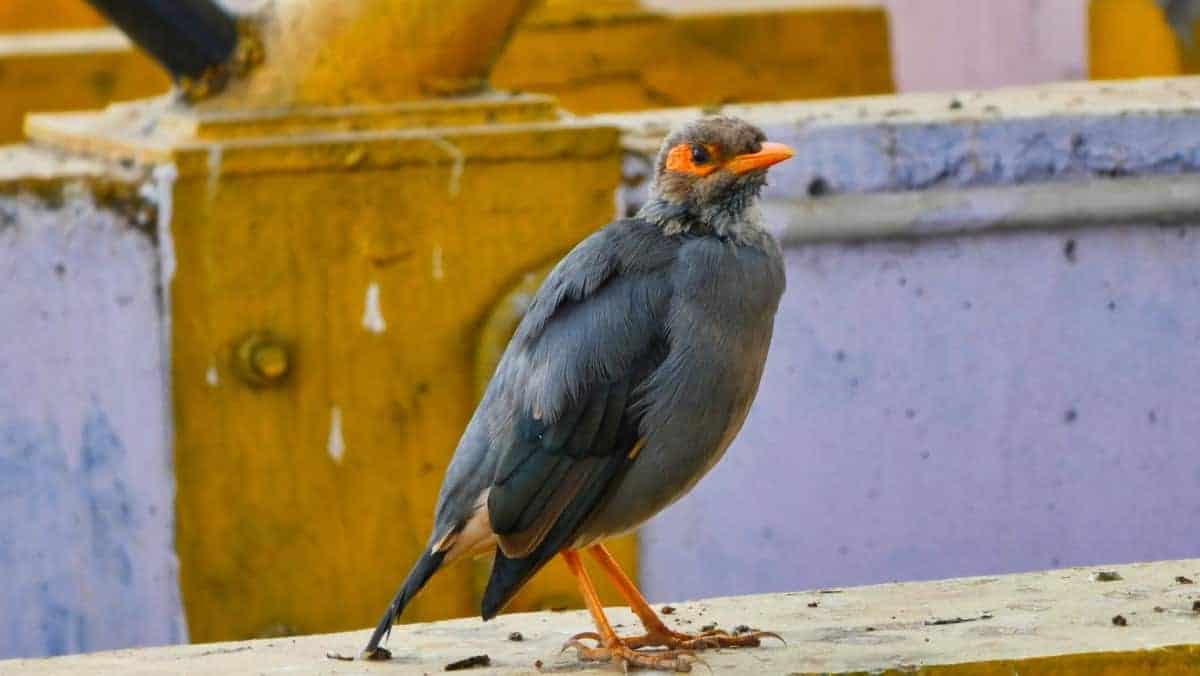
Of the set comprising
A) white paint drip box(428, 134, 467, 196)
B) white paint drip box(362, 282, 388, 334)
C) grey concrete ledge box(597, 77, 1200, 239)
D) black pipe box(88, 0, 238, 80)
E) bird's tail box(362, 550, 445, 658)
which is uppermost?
black pipe box(88, 0, 238, 80)

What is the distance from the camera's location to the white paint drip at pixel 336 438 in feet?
19.8

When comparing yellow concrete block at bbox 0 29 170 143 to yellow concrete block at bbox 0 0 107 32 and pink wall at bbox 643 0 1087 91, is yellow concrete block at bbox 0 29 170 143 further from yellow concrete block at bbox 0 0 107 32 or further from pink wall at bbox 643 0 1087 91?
pink wall at bbox 643 0 1087 91

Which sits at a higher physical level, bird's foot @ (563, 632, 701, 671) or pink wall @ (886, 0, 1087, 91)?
pink wall @ (886, 0, 1087, 91)

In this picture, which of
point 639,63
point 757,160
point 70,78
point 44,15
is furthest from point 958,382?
point 44,15

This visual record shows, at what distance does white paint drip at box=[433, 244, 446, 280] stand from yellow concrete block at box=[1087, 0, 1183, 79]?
490 centimetres

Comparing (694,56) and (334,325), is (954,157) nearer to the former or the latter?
(334,325)

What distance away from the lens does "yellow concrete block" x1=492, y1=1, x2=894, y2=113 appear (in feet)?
33.3

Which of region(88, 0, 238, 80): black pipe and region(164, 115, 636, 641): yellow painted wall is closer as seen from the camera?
region(164, 115, 636, 641): yellow painted wall

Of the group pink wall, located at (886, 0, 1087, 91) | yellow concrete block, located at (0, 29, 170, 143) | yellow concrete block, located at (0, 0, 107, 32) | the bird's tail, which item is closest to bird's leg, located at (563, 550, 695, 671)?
the bird's tail

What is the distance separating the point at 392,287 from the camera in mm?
6031

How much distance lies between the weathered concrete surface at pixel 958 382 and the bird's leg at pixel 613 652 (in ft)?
6.06

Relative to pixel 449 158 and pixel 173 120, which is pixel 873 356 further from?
pixel 173 120

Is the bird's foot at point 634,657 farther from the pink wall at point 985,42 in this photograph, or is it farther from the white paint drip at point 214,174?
the pink wall at point 985,42

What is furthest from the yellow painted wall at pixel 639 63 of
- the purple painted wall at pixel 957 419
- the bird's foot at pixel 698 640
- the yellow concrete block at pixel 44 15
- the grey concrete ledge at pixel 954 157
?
the bird's foot at pixel 698 640
